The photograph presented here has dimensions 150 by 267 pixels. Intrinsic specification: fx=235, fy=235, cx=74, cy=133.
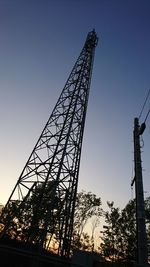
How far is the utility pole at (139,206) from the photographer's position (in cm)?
767

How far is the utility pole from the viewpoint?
7.67 meters

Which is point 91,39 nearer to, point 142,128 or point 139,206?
point 142,128

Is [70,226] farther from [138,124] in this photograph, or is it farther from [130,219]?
[130,219]

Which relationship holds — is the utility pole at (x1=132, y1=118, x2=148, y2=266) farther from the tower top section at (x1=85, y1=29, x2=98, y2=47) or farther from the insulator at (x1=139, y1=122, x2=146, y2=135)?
the tower top section at (x1=85, y1=29, x2=98, y2=47)

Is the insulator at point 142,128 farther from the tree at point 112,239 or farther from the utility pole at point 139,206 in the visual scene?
the tree at point 112,239

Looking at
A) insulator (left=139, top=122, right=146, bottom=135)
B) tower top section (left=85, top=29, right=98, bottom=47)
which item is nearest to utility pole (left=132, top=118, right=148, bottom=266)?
insulator (left=139, top=122, right=146, bottom=135)

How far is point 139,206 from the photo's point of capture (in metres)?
8.55

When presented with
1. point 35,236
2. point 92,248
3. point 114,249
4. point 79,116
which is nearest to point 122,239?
point 114,249

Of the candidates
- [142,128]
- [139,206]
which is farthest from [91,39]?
[139,206]

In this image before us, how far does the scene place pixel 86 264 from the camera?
32.2 ft

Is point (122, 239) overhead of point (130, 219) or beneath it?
beneath

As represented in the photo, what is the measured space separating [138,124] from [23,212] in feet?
22.5

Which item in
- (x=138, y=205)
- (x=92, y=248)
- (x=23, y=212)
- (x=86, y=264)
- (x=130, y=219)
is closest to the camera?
(x=138, y=205)

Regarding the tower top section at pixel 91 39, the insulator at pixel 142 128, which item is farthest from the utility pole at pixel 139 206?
the tower top section at pixel 91 39
